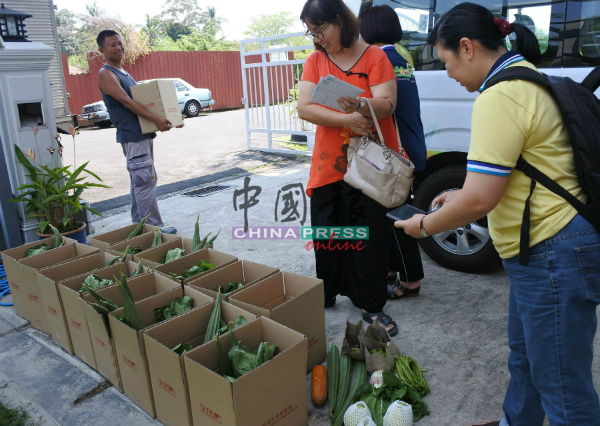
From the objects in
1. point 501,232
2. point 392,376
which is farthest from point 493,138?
point 392,376

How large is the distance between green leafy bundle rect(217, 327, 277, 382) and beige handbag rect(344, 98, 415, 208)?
3.26 ft

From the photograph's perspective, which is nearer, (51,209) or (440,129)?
(440,129)

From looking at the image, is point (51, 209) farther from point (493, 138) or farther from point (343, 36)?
point (493, 138)

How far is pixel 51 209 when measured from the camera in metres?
4.27

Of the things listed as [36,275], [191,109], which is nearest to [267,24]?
[191,109]

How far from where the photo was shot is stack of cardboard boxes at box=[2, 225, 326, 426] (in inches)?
76.7

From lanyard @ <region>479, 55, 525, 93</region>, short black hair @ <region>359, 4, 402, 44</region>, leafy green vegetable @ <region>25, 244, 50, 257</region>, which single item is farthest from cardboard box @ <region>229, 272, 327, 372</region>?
leafy green vegetable @ <region>25, 244, 50, 257</region>

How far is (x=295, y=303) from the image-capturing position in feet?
8.05

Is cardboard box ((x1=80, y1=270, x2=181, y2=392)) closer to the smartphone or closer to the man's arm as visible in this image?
the smartphone

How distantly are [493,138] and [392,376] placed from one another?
1350 millimetres

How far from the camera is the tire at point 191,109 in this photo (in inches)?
695

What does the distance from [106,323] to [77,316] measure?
38 cm

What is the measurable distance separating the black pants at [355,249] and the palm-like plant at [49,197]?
229cm

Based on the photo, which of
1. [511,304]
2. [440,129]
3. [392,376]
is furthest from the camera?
[440,129]
